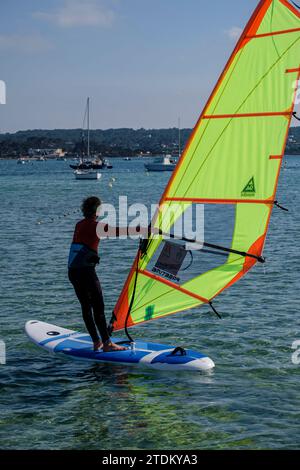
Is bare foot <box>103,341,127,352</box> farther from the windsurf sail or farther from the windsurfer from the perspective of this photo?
the windsurf sail

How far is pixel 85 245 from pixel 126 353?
6.10 feet

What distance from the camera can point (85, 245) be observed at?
9.84 m

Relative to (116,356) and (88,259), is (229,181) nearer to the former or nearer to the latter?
(88,259)

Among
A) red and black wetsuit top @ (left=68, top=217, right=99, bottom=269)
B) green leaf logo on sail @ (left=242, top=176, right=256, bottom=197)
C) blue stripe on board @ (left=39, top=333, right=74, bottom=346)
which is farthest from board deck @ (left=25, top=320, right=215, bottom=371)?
green leaf logo on sail @ (left=242, top=176, right=256, bottom=197)

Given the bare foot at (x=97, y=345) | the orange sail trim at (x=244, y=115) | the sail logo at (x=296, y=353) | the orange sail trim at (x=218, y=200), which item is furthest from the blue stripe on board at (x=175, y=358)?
the orange sail trim at (x=244, y=115)

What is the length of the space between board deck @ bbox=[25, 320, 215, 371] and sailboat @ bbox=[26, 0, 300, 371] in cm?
2

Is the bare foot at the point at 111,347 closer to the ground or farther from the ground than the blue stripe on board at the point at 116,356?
farther from the ground

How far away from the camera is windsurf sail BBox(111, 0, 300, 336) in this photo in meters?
9.05

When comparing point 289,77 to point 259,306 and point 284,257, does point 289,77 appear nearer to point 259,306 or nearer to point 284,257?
point 259,306

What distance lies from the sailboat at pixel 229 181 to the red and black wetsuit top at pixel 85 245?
656mm

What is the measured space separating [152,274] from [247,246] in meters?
1.40

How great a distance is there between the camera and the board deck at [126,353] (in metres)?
10.4

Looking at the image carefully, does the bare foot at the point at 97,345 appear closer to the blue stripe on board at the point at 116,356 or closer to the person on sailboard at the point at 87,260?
the blue stripe on board at the point at 116,356
